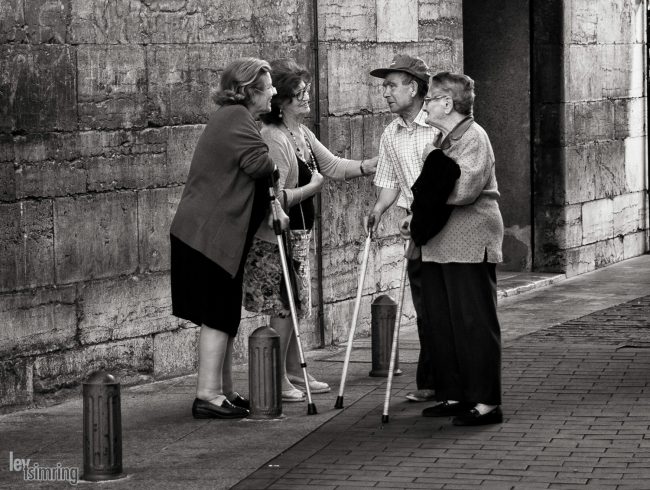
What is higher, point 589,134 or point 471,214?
point 589,134

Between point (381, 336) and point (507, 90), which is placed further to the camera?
point (507, 90)

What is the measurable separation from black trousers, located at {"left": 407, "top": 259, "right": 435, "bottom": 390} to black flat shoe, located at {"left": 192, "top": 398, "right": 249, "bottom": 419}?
1096 mm

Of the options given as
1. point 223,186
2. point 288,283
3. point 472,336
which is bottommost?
point 472,336

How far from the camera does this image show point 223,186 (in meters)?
7.92

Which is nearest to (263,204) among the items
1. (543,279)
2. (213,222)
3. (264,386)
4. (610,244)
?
(213,222)

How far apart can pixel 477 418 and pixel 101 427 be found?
2146 mm

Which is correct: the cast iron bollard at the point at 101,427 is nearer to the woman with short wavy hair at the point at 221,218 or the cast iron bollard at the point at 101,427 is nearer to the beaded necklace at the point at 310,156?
the woman with short wavy hair at the point at 221,218

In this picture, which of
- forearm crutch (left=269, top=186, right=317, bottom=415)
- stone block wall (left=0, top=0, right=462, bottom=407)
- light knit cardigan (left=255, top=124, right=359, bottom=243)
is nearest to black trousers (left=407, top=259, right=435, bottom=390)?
forearm crutch (left=269, top=186, right=317, bottom=415)

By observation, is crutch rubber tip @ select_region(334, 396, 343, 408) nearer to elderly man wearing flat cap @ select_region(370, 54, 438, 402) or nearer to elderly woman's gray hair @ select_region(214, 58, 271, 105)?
elderly man wearing flat cap @ select_region(370, 54, 438, 402)

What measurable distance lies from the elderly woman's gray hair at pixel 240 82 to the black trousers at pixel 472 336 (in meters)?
1.41

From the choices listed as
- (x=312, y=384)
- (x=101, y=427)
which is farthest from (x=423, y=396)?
(x=101, y=427)

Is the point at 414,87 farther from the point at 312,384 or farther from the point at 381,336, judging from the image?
the point at 312,384

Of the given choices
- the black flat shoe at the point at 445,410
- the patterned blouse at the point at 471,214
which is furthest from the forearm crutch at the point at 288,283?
the patterned blouse at the point at 471,214

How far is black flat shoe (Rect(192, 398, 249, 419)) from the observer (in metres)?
8.07
